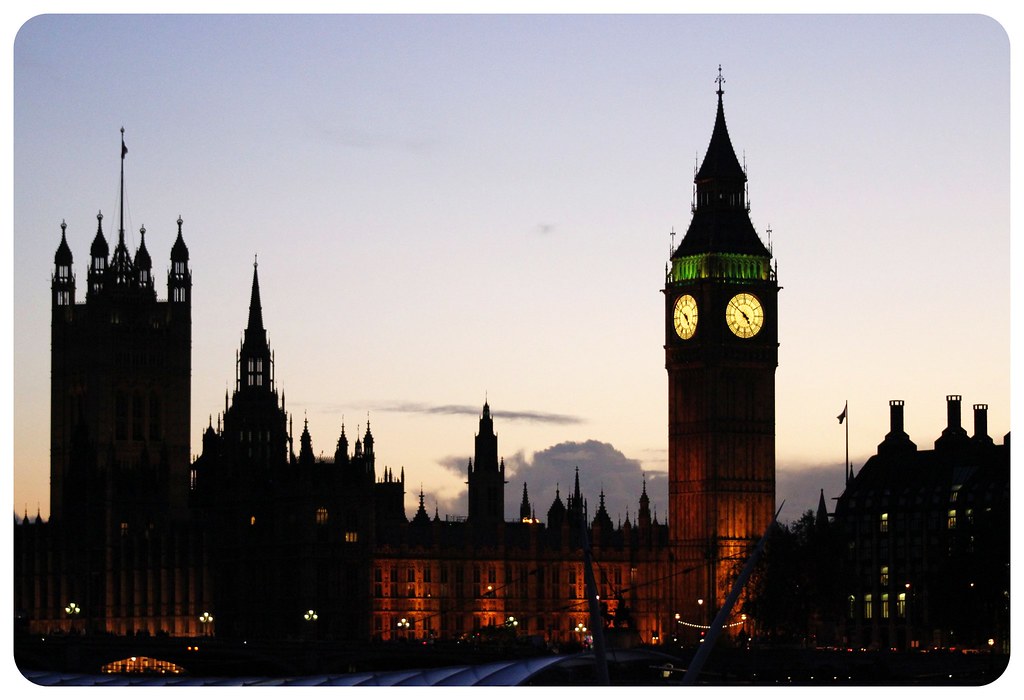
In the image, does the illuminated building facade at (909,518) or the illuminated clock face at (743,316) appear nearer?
the illuminated building facade at (909,518)

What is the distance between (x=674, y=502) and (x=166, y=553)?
1330 inches

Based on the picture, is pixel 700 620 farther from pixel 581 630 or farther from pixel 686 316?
pixel 686 316

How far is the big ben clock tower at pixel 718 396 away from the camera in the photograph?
173 m

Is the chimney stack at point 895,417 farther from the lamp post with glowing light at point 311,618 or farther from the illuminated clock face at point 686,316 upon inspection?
the lamp post with glowing light at point 311,618

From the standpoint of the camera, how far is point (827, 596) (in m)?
165

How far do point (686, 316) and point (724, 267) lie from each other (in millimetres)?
3728

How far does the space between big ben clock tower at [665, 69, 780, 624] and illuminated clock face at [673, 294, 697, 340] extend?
0.06 metres

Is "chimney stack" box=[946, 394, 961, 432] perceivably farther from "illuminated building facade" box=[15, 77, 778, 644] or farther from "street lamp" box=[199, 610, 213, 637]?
"street lamp" box=[199, 610, 213, 637]

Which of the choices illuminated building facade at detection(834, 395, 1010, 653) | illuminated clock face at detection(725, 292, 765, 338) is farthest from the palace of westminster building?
illuminated building facade at detection(834, 395, 1010, 653)

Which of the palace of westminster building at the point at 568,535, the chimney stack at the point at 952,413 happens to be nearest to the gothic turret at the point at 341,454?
the palace of westminster building at the point at 568,535

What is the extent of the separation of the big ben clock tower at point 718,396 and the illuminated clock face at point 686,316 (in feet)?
0.20

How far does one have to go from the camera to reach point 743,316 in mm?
172625

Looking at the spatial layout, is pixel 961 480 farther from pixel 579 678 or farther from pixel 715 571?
pixel 579 678

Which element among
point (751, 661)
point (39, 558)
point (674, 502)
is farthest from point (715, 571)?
point (39, 558)
